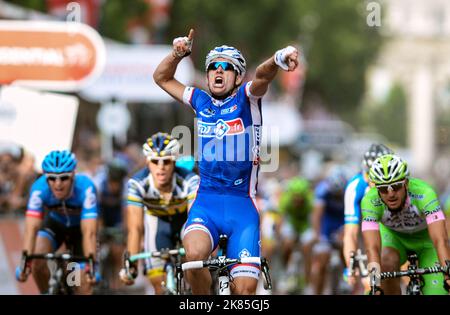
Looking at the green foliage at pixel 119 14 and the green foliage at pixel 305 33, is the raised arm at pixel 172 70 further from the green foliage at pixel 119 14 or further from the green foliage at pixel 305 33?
the green foliage at pixel 305 33

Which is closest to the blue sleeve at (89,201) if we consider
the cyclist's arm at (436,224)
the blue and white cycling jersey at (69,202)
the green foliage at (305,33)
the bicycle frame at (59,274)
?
the blue and white cycling jersey at (69,202)

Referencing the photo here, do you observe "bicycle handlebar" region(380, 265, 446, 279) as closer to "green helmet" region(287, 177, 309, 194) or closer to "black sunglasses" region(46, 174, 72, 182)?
"black sunglasses" region(46, 174, 72, 182)

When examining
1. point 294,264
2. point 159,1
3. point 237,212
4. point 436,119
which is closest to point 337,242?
point 294,264

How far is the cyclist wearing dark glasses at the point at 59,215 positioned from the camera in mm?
10141

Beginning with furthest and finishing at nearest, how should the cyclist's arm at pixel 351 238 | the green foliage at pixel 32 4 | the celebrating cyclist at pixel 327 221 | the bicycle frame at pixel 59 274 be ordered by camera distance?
the green foliage at pixel 32 4 < the celebrating cyclist at pixel 327 221 < the cyclist's arm at pixel 351 238 < the bicycle frame at pixel 59 274

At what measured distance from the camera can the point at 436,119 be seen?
447 ft

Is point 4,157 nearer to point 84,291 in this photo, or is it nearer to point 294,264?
point 294,264

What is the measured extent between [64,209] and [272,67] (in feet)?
12.2

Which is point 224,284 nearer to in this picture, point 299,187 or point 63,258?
point 63,258

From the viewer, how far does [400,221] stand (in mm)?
9164

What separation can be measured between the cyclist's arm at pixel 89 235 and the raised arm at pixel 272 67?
9.09 ft

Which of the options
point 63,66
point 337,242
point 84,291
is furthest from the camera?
point 63,66

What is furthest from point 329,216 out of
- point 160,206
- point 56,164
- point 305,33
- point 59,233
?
point 305,33
